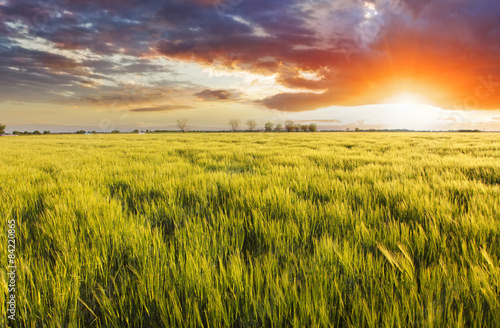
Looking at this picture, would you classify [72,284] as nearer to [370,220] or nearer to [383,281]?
[383,281]

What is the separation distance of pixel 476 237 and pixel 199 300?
1.76m

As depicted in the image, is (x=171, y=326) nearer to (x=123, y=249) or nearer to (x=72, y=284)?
(x=72, y=284)

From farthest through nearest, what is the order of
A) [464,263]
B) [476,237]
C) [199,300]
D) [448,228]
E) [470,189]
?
[470,189]
[448,228]
[476,237]
[464,263]
[199,300]

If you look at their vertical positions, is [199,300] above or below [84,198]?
below

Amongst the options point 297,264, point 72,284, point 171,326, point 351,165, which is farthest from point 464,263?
point 351,165

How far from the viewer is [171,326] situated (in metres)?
0.82

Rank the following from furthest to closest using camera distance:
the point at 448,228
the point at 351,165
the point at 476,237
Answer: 1. the point at 351,165
2. the point at 448,228
3. the point at 476,237

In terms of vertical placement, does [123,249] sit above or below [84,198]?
below

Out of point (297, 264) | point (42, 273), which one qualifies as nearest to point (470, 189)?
point (297, 264)

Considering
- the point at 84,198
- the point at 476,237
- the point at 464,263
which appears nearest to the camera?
the point at 464,263

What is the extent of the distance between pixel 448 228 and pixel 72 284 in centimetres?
234

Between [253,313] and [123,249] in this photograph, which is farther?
[123,249]

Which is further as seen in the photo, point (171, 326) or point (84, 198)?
point (84, 198)

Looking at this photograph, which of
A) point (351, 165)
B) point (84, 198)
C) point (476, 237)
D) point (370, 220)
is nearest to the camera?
point (476, 237)
